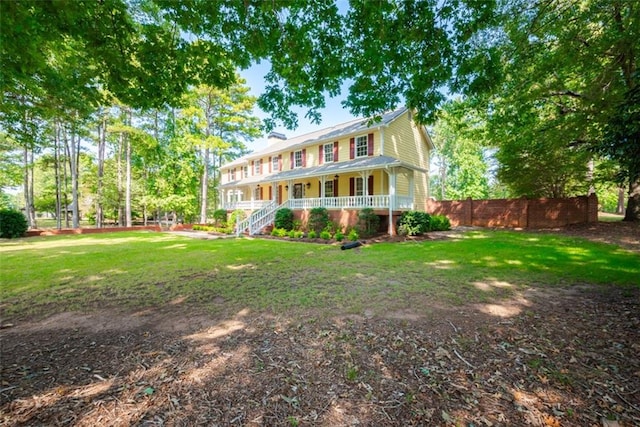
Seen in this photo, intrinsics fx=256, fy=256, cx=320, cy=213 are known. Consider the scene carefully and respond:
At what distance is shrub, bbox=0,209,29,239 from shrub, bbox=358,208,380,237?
19142mm

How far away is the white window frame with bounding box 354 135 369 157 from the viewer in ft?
52.8

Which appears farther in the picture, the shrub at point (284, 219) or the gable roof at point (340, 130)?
the shrub at point (284, 219)

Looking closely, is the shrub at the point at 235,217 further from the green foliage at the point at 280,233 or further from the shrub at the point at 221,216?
the green foliage at the point at 280,233

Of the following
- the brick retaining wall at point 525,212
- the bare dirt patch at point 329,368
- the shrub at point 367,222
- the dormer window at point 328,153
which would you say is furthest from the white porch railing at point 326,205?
the bare dirt patch at point 329,368

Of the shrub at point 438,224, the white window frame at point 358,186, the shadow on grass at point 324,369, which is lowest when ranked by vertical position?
the shadow on grass at point 324,369

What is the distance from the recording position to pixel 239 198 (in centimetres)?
2738

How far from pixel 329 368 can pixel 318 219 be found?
40.0ft

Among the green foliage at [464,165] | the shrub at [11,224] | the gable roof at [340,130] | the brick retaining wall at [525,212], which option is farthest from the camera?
the green foliage at [464,165]

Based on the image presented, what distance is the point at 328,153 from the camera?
17969 millimetres

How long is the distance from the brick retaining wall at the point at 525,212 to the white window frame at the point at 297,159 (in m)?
11.6

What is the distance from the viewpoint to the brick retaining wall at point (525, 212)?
14.2 m

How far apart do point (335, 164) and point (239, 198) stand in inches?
567

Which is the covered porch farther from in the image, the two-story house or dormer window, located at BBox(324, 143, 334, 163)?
dormer window, located at BBox(324, 143, 334, 163)

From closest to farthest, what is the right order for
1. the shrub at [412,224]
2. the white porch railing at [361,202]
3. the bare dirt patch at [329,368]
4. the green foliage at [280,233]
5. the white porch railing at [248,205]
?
1. the bare dirt patch at [329,368]
2. the shrub at [412,224]
3. the white porch railing at [361,202]
4. the green foliage at [280,233]
5. the white porch railing at [248,205]
